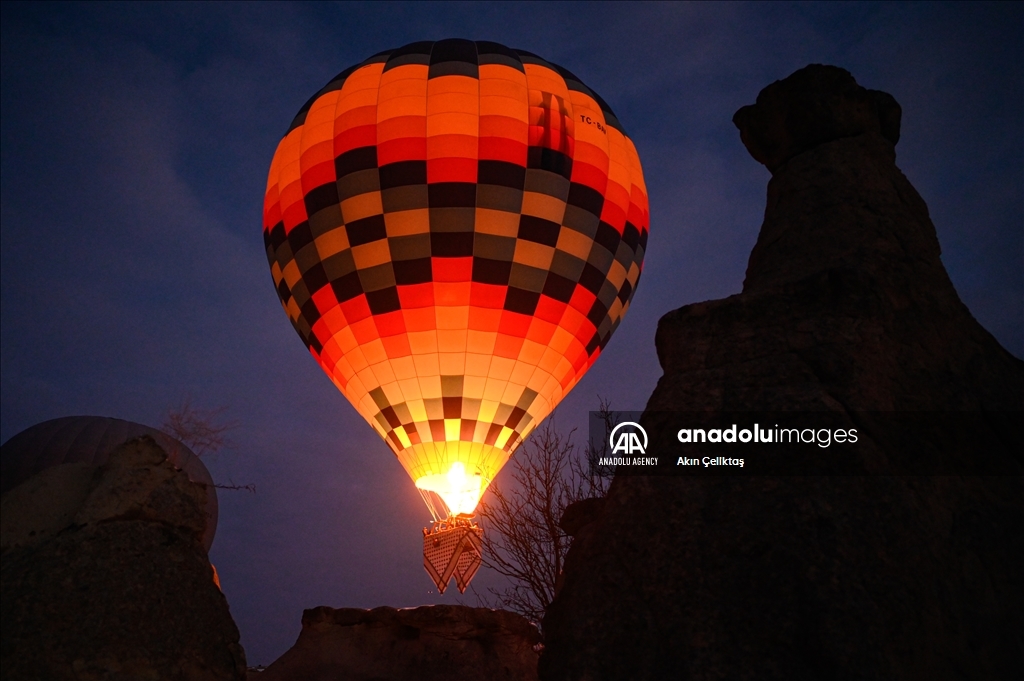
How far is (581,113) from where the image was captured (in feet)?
53.3

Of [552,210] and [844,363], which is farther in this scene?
[552,210]

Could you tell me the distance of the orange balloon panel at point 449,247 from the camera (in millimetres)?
14867

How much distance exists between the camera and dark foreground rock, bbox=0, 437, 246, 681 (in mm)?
3502

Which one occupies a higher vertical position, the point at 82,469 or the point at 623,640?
the point at 82,469

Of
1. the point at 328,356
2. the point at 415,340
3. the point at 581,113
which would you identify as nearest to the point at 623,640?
the point at 415,340

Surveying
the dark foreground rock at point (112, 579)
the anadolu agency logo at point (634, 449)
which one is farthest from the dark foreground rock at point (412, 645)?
the anadolu agency logo at point (634, 449)

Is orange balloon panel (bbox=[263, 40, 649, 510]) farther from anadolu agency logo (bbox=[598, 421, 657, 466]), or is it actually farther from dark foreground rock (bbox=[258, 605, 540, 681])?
anadolu agency logo (bbox=[598, 421, 657, 466])

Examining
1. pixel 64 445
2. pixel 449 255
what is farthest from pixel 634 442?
pixel 64 445

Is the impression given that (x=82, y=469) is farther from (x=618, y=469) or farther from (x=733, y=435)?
(x=733, y=435)

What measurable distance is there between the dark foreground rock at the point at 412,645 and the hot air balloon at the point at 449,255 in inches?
299

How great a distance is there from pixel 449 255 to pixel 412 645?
9.29 m

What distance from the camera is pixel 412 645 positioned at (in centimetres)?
657

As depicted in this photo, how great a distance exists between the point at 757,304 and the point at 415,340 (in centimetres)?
1138

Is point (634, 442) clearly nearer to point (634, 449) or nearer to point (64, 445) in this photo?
point (634, 449)
